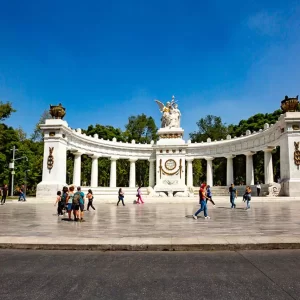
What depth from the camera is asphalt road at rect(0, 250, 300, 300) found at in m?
5.10

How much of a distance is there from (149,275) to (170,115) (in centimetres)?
4544

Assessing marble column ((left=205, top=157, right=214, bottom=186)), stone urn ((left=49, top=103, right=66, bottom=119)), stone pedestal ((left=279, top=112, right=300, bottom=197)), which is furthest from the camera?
marble column ((left=205, top=157, right=214, bottom=186))

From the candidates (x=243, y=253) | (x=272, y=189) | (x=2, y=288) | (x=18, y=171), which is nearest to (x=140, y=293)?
(x=2, y=288)

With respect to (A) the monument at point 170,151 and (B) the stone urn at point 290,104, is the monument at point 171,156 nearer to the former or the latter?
(A) the monument at point 170,151

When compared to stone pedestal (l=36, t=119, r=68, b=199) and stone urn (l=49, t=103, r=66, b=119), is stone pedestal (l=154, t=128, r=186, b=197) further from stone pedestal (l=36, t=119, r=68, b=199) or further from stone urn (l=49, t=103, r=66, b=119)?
stone urn (l=49, t=103, r=66, b=119)

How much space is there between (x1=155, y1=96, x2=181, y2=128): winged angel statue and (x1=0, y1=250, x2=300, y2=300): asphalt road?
1687 inches

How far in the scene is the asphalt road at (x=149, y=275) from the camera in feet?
16.7

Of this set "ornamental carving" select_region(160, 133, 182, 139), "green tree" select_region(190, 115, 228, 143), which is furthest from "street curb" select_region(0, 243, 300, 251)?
"green tree" select_region(190, 115, 228, 143)

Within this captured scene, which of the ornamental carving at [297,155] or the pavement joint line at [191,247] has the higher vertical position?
the ornamental carving at [297,155]

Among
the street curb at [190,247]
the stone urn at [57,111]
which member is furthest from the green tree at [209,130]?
the street curb at [190,247]

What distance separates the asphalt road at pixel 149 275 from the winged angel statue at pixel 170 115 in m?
42.9

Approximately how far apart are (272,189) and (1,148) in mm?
46500

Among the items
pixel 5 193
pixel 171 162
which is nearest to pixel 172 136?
pixel 171 162

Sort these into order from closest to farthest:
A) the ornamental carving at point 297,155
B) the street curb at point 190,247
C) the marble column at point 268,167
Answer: the street curb at point 190,247, the ornamental carving at point 297,155, the marble column at point 268,167
